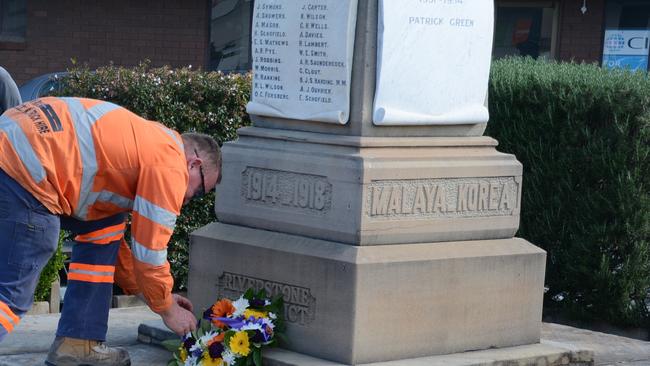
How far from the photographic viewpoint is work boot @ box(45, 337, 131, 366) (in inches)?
199

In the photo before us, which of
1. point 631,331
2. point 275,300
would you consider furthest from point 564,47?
point 275,300

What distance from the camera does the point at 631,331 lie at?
748 centimetres

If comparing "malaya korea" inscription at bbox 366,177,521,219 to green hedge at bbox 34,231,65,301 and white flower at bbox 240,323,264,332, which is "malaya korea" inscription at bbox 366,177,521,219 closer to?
white flower at bbox 240,323,264,332

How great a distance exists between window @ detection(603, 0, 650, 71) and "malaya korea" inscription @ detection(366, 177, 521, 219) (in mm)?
12860

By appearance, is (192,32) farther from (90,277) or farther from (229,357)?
(229,357)

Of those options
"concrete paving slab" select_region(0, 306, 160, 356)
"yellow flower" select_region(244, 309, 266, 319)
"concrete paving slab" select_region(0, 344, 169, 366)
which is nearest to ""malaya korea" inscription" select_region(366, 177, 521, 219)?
"yellow flower" select_region(244, 309, 266, 319)

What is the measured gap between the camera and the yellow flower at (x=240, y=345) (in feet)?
16.4

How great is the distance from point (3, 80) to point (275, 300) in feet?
9.03

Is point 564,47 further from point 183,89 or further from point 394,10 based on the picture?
point 394,10

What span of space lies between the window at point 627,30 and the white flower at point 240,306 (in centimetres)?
1374

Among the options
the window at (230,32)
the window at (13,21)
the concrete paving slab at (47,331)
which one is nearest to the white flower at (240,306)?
the concrete paving slab at (47,331)

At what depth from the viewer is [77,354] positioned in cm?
508

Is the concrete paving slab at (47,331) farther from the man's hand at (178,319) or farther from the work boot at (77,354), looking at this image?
the man's hand at (178,319)

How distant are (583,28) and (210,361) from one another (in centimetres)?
1398
